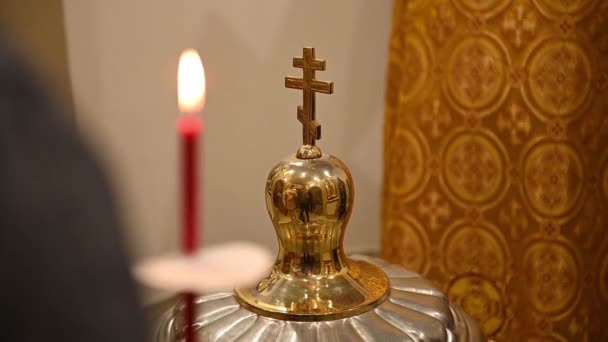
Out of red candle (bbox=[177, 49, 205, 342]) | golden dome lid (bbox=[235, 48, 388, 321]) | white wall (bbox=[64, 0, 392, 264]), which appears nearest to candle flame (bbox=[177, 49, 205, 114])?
red candle (bbox=[177, 49, 205, 342])

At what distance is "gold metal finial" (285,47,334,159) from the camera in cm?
92

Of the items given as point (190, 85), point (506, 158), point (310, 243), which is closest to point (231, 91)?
point (506, 158)

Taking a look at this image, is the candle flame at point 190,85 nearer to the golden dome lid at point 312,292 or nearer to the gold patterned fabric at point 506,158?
the golden dome lid at point 312,292

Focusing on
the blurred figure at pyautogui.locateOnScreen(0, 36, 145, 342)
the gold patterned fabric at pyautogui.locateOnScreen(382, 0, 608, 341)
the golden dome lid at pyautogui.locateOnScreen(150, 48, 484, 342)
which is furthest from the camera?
the gold patterned fabric at pyautogui.locateOnScreen(382, 0, 608, 341)

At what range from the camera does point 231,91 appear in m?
1.62

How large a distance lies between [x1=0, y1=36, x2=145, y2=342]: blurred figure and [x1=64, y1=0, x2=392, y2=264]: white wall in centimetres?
113

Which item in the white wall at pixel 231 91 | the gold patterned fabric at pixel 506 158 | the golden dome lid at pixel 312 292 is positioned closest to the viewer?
the golden dome lid at pixel 312 292

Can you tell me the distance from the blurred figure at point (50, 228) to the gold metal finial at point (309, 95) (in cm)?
70

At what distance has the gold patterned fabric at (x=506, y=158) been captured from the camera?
128 centimetres

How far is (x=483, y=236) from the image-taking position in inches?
55.3

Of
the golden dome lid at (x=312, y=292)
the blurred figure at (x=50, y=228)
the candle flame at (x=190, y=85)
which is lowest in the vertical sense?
the golden dome lid at (x=312, y=292)

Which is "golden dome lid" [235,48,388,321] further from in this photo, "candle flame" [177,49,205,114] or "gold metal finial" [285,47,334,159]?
"candle flame" [177,49,205,114]

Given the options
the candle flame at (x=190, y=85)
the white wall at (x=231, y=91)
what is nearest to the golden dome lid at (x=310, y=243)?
the white wall at (x=231, y=91)

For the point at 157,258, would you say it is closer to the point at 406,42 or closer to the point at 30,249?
the point at 30,249
